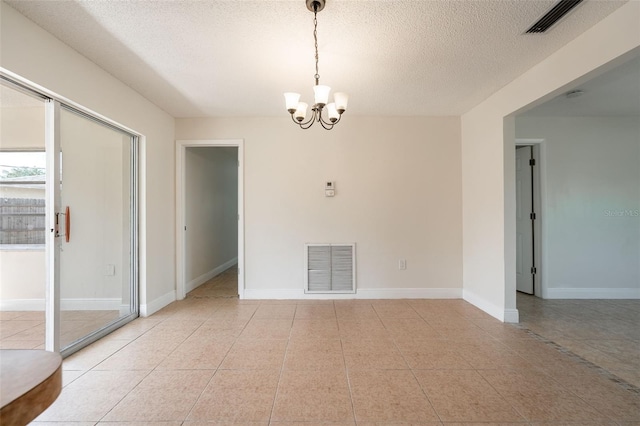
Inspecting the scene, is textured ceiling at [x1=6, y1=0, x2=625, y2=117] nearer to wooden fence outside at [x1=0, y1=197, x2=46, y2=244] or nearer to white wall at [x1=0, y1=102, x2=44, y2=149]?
white wall at [x1=0, y1=102, x2=44, y2=149]

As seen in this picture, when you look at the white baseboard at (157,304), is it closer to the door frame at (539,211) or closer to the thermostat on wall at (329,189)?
the thermostat on wall at (329,189)

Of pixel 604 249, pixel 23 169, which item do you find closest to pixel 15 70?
pixel 23 169

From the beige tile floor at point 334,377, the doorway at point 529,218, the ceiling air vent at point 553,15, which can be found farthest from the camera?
the doorway at point 529,218

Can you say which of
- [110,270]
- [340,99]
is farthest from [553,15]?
[110,270]

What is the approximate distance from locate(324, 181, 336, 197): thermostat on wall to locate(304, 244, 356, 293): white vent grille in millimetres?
690

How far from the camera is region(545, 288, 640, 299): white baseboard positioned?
12.3 ft

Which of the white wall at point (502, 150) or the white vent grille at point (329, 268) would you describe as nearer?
the white wall at point (502, 150)

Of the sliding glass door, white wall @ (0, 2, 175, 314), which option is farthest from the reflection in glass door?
white wall @ (0, 2, 175, 314)

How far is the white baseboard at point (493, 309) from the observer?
295 centimetres

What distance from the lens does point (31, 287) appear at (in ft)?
Result: 9.43

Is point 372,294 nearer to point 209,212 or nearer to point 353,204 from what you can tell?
point 353,204

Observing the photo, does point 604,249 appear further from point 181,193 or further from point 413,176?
point 181,193

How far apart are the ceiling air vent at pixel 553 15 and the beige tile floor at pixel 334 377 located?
247 cm

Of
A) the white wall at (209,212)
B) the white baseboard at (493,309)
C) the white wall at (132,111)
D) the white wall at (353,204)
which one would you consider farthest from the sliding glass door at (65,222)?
the white baseboard at (493,309)
